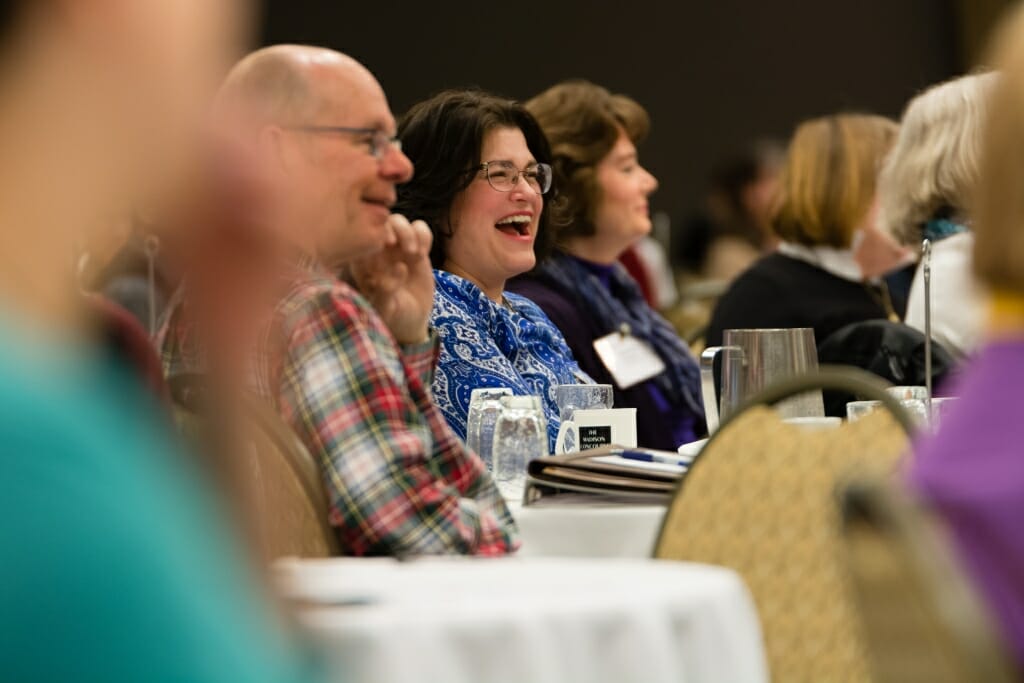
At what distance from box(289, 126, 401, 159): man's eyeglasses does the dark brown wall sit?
6.62 meters

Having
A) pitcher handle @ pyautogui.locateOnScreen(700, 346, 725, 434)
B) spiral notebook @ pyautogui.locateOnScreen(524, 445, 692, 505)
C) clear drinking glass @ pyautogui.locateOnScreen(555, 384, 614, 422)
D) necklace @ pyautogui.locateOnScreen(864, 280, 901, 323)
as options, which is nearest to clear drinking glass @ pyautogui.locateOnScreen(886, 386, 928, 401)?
pitcher handle @ pyautogui.locateOnScreen(700, 346, 725, 434)

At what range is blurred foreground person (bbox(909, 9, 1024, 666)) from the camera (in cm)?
117

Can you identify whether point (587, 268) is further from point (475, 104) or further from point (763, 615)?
point (763, 615)

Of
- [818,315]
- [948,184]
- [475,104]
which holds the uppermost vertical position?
[475,104]

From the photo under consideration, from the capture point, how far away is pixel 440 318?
352cm

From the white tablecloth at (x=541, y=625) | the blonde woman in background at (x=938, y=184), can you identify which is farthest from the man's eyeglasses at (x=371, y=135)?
the blonde woman in background at (x=938, y=184)

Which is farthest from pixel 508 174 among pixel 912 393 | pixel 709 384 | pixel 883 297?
pixel 883 297

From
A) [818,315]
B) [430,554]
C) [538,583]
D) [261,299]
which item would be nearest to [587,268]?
[818,315]

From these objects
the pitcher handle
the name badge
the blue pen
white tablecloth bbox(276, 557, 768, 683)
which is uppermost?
white tablecloth bbox(276, 557, 768, 683)

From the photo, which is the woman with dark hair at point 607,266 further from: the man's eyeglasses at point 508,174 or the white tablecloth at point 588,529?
the white tablecloth at point 588,529

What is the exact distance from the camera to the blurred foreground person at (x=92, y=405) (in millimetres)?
745

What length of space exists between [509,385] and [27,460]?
2.74 m

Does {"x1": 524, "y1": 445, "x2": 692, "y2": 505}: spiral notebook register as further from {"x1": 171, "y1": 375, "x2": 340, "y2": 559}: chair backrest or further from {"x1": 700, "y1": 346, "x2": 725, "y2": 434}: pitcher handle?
{"x1": 700, "y1": 346, "x2": 725, "y2": 434}: pitcher handle

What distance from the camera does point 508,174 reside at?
3939mm
